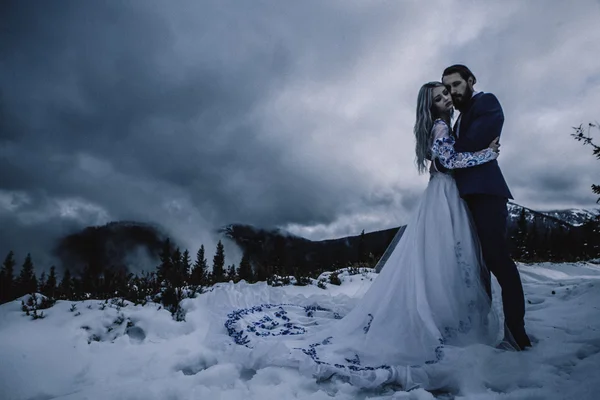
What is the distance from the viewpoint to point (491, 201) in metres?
3.07

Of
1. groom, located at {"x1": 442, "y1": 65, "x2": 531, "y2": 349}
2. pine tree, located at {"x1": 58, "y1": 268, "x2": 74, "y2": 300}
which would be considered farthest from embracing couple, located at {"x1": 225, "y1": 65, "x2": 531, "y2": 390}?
pine tree, located at {"x1": 58, "y1": 268, "x2": 74, "y2": 300}

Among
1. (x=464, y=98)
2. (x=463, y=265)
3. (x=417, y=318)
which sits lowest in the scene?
(x=417, y=318)

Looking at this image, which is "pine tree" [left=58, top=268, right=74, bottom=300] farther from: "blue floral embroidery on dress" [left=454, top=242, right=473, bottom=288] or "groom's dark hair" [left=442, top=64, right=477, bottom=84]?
"groom's dark hair" [left=442, top=64, right=477, bottom=84]

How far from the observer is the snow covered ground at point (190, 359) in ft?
6.82

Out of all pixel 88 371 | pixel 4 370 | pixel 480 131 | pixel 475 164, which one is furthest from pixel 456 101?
pixel 4 370

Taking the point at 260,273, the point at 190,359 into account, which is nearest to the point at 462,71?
the point at 190,359

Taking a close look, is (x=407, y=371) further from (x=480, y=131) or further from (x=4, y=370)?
(x=4, y=370)

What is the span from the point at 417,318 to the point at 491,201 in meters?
1.37

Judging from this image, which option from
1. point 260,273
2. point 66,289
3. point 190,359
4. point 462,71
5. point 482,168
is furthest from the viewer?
point 260,273

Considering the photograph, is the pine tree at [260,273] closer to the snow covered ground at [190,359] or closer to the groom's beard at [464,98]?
the snow covered ground at [190,359]

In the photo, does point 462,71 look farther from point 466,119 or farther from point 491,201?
point 491,201

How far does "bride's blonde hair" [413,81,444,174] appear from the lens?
3.58 metres

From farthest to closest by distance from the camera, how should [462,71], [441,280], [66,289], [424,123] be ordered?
1. [66,289]
2. [424,123]
3. [462,71]
4. [441,280]

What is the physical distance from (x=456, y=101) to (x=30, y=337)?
555 cm
